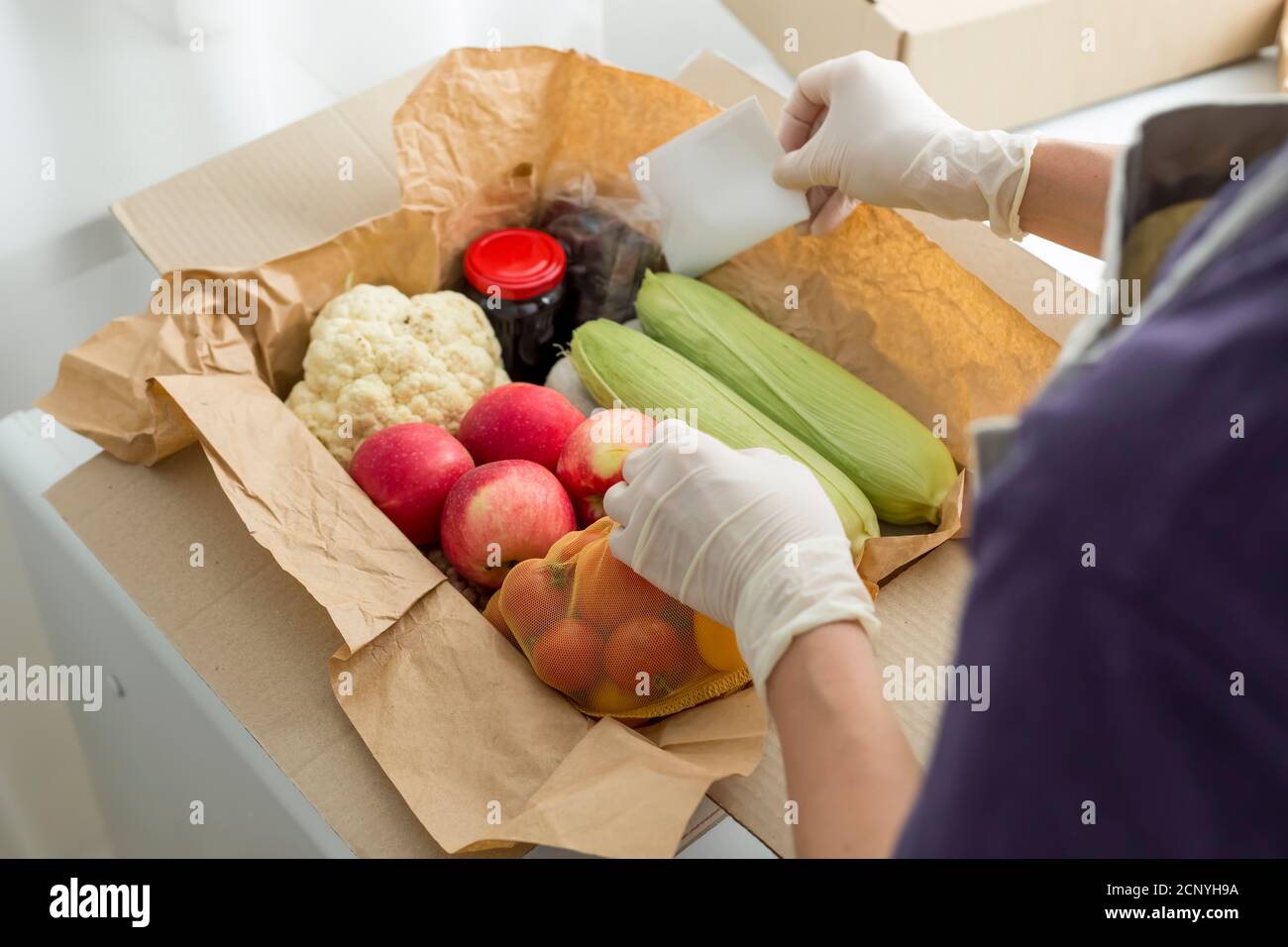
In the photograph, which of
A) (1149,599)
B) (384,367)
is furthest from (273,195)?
(1149,599)

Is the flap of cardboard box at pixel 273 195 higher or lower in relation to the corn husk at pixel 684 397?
higher

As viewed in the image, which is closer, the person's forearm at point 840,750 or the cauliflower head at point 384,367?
the person's forearm at point 840,750

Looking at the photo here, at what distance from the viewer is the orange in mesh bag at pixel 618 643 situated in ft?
2.71

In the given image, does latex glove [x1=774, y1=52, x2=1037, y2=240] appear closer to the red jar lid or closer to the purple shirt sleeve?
the red jar lid

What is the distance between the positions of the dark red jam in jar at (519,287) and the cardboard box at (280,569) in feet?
0.41

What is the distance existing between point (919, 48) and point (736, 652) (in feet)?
2.56

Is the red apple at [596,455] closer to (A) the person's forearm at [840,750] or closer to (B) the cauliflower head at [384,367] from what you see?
(B) the cauliflower head at [384,367]

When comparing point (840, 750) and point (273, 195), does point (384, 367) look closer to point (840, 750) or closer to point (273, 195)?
point (273, 195)

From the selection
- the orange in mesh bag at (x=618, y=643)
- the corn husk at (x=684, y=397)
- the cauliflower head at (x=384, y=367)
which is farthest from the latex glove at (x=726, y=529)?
the cauliflower head at (x=384, y=367)

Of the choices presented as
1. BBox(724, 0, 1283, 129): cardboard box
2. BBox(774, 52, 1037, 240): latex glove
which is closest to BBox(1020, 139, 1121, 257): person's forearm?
BBox(774, 52, 1037, 240): latex glove

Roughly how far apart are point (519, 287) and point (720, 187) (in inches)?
8.9

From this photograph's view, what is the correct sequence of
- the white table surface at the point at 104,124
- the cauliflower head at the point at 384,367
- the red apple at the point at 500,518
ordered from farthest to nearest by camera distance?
the white table surface at the point at 104,124 → the cauliflower head at the point at 384,367 → the red apple at the point at 500,518

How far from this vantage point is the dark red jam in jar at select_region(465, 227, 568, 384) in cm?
112

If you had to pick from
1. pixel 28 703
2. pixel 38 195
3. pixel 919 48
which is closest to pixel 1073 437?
pixel 919 48
